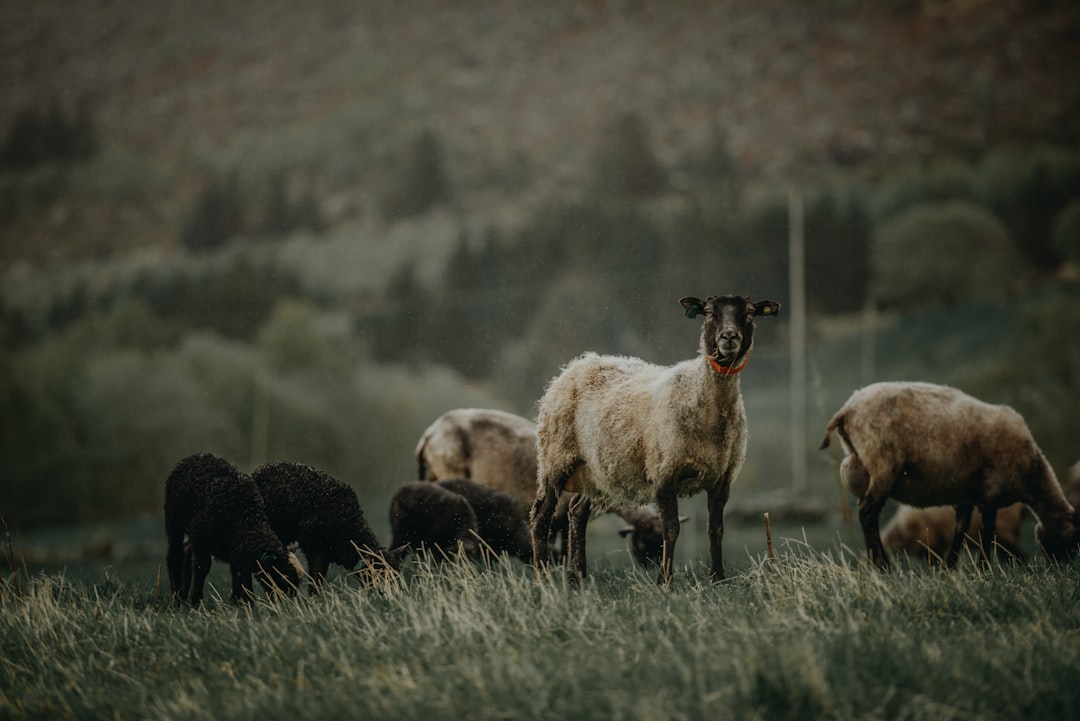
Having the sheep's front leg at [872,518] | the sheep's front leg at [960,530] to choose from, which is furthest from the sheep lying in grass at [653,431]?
the sheep's front leg at [960,530]

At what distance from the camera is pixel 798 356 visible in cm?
2088

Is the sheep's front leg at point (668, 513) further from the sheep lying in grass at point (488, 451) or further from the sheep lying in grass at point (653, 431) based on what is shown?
the sheep lying in grass at point (488, 451)

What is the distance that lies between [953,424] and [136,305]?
2579 centimetres

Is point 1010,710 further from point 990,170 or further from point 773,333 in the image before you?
point 990,170

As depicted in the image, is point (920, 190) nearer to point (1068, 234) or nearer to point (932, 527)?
point (1068, 234)

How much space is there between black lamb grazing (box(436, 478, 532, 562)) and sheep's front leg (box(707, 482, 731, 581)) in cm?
342

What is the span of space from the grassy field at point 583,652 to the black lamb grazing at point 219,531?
1.49 ft

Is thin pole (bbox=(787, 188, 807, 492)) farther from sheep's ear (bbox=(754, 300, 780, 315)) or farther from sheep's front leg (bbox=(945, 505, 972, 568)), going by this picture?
sheep's ear (bbox=(754, 300, 780, 315))

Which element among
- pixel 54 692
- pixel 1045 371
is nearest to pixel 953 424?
pixel 54 692

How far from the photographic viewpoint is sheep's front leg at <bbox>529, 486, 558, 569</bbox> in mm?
8961

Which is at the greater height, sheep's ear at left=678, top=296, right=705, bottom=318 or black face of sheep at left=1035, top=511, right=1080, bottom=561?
sheep's ear at left=678, top=296, right=705, bottom=318

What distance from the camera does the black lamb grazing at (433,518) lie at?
10.5m

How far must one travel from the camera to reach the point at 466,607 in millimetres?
6348

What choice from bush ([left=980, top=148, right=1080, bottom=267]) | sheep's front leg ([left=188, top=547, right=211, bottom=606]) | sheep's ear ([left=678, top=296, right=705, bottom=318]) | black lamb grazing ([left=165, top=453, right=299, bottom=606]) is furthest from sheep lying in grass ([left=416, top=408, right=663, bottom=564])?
bush ([left=980, top=148, right=1080, bottom=267])
